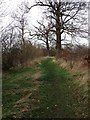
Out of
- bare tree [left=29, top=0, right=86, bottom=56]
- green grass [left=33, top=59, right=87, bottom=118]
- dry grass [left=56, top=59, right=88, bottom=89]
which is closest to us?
green grass [left=33, top=59, right=87, bottom=118]

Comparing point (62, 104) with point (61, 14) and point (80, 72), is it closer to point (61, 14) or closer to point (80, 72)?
point (80, 72)

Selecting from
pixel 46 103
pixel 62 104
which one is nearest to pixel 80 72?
pixel 46 103

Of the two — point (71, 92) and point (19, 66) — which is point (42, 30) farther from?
point (71, 92)

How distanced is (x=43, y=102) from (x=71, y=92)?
6.90 feet

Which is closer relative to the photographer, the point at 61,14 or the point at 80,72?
the point at 80,72

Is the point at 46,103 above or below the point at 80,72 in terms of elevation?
below

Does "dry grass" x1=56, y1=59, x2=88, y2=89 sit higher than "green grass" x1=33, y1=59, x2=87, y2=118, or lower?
higher

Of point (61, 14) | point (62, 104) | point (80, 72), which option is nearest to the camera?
point (62, 104)

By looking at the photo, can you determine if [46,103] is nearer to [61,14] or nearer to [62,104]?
[62,104]

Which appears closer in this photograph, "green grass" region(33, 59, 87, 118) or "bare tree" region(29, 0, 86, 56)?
"green grass" region(33, 59, 87, 118)

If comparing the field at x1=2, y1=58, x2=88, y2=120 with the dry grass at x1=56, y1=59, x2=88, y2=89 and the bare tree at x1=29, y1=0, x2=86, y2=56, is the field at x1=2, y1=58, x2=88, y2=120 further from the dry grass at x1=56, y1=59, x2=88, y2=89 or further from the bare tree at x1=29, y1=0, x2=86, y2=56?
the bare tree at x1=29, y1=0, x2=86, y2=56

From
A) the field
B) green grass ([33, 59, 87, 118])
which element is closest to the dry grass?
the field

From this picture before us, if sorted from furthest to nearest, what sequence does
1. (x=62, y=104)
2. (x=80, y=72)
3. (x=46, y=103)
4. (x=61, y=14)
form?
(x=61, y=14) < (x=80, y=72) < (x=46, y=103) < (x=62, y=104)

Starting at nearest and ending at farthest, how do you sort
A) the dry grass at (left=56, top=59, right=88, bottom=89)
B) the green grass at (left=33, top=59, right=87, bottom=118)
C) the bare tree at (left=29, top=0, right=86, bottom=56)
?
the green grass at (left=33, top=59, right=87, bottom=118) → the dry grass at (left=56, top=59, right=88, bottom=89) → the bare tree at (left=29, top=0, right=86, bottom=56)
